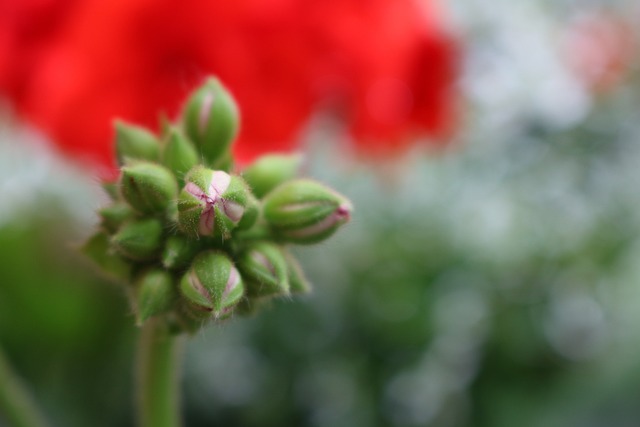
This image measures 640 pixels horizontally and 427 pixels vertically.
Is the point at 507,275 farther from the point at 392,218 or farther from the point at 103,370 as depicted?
the point at 103,370

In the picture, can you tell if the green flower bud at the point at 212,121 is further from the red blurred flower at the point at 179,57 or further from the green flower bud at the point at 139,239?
the red blurred flower at the point at 179,57

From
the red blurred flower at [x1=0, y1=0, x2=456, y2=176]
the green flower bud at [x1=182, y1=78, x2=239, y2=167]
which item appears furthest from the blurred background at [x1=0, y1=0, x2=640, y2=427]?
the green flower bud at [x1=182, y1=78, x2=239, y2=167]

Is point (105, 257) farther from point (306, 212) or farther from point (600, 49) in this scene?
point (600, 49)

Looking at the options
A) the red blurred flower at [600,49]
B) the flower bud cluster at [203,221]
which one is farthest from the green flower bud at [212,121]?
the red blurred flower at [600,49]

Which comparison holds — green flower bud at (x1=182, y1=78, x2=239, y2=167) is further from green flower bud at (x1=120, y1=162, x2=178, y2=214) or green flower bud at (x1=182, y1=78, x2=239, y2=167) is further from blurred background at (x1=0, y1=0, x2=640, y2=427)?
blurred background at (x1=0, y1=0, x2=640, y2=427)

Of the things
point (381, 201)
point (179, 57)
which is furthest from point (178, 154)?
point (381, 201)
